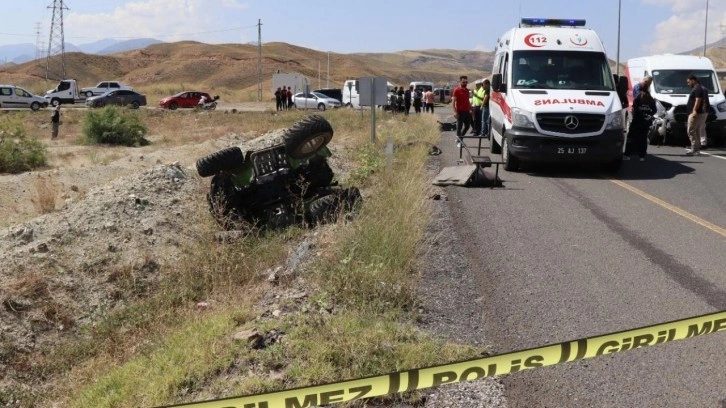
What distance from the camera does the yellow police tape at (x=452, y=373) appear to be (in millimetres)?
2805

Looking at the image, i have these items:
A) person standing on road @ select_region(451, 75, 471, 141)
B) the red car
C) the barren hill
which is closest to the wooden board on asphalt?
A: person standing on road @ select_region(451, 75, 471, 141)

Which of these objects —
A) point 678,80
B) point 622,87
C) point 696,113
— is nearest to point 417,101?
point 678,80

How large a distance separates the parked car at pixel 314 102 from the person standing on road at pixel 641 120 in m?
35.5

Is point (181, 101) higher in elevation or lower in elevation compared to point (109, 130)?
higher

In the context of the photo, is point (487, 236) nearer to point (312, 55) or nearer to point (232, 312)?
point (232, 312)

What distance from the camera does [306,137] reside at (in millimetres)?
9945

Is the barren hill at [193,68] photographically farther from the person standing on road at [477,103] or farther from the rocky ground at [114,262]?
the rocky ground at [114,262]

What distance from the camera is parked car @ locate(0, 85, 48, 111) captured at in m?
43.9

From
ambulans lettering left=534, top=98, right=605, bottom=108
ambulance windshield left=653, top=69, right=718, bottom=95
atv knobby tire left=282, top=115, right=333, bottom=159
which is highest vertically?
ambulance windshield left=653, top=69, right=718, bottom=95

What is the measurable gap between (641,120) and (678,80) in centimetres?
516

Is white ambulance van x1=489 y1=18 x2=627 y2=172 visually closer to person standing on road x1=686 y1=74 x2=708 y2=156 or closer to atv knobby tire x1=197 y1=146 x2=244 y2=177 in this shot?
person standing on road x1=686 y1=74 x2=708 y2=156

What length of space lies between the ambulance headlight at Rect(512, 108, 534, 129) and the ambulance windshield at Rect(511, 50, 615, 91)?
91 cm

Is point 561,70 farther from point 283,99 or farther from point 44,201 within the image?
point 283,99

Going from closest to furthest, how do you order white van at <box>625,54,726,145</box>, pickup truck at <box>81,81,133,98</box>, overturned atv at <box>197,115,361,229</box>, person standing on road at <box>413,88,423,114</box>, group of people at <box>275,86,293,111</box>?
overturned atv at <box>197,115,361,229</box>
white van at <box>625,54,726,145</box>
person standing on road at <box>413,88,423,114</box>
group of people at <box>275,86,293,111</box>
pickup truck at <box>81,81,133,98</box>
